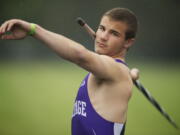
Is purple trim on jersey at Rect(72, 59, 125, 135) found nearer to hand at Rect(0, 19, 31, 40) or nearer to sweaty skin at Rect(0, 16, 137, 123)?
sweaty skin at Rect(0, 16, 137, 123)

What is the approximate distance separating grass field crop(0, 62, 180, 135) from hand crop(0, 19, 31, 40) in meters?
3.54

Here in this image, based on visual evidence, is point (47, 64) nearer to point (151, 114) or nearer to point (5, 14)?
point (5, 14)

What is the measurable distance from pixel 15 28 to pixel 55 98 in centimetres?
444

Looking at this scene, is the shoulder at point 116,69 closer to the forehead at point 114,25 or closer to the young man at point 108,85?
the young man at point 108,85

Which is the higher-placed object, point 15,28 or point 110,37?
point 110,37

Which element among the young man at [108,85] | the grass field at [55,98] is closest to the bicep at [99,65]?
Result: the young man at [108,85]

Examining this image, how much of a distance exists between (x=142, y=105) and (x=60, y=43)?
429cm

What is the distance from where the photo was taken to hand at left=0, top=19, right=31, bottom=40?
150 cm

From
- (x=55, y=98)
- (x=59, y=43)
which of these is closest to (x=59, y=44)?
(x=59, y=43)

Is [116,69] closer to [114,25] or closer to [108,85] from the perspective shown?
[108,85]

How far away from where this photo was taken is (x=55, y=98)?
5.96m

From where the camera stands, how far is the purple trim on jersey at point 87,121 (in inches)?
77.3

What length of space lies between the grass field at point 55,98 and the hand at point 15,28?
3536 mm

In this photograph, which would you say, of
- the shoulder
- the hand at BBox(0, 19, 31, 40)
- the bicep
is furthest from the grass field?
the hand at BBox(0, 19, 31, 40)
